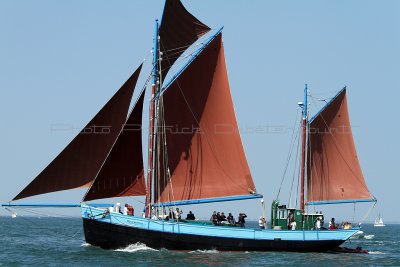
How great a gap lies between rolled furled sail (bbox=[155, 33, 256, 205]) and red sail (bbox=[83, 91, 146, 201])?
1.42 meters

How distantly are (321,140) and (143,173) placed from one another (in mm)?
16385

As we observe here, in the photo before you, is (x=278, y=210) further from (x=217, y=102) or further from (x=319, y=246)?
(x=217, y=102)

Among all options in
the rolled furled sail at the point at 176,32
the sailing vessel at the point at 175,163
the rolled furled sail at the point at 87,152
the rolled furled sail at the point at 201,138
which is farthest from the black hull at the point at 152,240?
the rolled furled sail at the point at 176,32

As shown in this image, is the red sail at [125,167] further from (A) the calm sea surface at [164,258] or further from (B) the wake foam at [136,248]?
(A) the calm sea surface at [164,258]

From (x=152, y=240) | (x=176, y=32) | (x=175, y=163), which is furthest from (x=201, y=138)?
(x=152, y=240)

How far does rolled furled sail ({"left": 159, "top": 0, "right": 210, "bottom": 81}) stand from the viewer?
50906 millimetres

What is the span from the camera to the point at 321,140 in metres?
57.9

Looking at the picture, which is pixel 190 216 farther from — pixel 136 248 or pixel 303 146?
pixel 303 146

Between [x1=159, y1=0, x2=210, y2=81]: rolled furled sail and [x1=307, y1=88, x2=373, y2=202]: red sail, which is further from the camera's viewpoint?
[x1=307, y1=88, x2=373, y2=202]: red sail

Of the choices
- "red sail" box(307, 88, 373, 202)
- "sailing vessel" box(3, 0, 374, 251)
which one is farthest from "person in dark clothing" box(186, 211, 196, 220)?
"red sail" box(307, 88, 373, 202)

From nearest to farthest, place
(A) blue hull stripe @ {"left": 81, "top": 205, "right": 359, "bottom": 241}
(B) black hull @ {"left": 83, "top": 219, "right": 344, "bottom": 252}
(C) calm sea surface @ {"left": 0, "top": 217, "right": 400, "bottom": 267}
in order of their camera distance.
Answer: (C) calm sea surface @ {"left": 0, "top": 217, "right": 400, "bottom": 267} → (A) blue hull stripe @ {"left": 81, "top": 205, "right": 359, "bottom": 241} → (B) black hull @ {"left": 83, "top": 219, "right": 344, "bottom": 252}

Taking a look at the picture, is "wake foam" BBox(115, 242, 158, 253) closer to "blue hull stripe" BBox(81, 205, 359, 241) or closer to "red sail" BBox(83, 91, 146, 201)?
"blue hull stripe" BBox(81, 205, 359, 241)

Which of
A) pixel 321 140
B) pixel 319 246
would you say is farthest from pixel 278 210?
pixel 321 140

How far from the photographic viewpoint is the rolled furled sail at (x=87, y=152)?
45.0 meters
